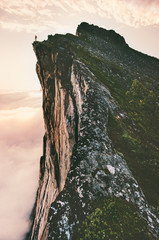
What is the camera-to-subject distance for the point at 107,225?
17.9 feet

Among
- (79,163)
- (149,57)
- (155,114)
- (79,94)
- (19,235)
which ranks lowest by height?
(19,235)

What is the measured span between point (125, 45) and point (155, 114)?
39.9 m

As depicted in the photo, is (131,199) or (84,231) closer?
(84,231)

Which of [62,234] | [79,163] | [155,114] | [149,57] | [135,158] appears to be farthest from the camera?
[149,57]

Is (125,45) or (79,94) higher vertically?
(125,45)

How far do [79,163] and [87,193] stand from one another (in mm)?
1609

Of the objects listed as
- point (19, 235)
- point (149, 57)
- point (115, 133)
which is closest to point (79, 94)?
point (115, 133)

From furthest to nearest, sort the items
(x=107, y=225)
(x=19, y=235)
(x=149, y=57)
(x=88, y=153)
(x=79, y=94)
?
(x=19, y=235)
(x=149, y=57)
(x=79, y=94)
(x=88, y=153)
(x=107, y=225)

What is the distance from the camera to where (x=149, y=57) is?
41875 mm

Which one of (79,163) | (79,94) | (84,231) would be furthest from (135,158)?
(79,94)

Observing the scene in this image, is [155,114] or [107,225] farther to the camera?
[155,114]

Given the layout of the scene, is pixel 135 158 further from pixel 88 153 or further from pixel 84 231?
pixel 84 231

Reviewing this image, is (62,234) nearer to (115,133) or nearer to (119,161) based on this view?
(119,161)

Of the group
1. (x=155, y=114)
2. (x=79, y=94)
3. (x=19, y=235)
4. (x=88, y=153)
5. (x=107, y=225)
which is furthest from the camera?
(x=19, y=235)
